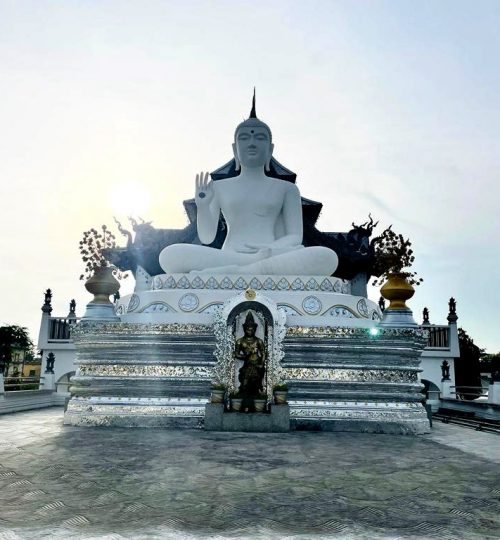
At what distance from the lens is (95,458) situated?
17.0ft

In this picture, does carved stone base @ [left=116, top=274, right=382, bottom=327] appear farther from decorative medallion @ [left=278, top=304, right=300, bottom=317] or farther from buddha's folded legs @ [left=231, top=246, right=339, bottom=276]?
buddha's folded legs @ [left=231, top=246, right=339, bottom=276]

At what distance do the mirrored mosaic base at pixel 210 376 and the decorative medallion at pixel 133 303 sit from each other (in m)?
1.31

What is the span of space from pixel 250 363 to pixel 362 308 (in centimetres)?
298

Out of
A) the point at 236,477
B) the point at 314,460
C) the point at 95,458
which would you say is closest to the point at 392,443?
the point at 314,460

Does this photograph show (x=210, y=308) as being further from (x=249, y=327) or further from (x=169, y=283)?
(x=249, y=327)

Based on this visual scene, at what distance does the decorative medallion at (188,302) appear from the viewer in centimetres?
941

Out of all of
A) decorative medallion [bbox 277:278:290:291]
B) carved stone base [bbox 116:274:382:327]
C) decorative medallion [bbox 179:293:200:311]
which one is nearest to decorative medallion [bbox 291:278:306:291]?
carved stone base [bbox 116:274:382:327]

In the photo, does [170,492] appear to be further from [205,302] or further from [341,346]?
[205,302]

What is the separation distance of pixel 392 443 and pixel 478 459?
1275 mm

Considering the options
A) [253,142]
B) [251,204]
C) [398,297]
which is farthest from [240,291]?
[253,142]

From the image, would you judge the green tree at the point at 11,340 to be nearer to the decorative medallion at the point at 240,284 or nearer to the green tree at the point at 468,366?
the green tree at the point at 468,366

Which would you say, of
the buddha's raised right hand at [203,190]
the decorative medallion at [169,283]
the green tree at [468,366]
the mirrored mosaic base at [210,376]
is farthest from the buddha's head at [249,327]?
the green tree at [468,366]

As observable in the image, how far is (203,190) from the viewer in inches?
443

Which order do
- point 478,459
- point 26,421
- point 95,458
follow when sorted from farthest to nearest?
point 26,421, point 478,459, point 95,458
